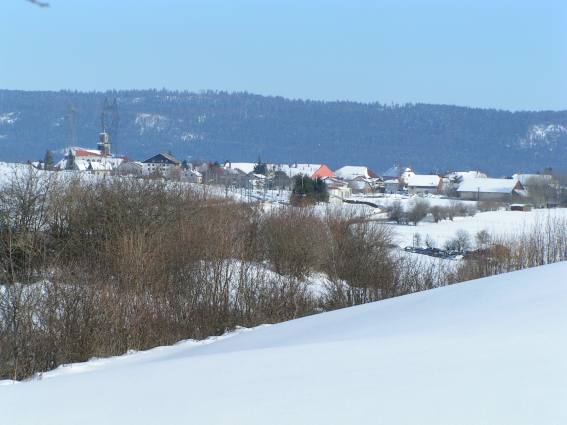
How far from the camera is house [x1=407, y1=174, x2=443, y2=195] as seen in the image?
4321 inches

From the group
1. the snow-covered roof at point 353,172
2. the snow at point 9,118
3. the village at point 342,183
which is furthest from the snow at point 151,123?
the snow at point 9,118

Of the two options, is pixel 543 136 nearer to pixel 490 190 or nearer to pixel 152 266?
pixel 490 190

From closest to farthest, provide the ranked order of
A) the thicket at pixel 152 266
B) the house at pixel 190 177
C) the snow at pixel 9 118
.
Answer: the thicket at pixel 152 266 → the house at pixel 190 177 → the snow at pixel 9 118

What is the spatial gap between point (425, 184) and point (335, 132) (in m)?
65.6

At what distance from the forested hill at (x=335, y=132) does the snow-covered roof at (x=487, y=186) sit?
47454 millimetres

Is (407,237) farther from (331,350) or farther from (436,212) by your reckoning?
(331,350)

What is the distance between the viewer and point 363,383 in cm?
639

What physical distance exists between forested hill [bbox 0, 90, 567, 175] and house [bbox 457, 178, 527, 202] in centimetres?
4819

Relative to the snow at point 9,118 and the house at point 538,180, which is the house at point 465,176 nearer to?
the house at point 538,180

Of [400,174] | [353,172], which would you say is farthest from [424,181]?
[353,172]

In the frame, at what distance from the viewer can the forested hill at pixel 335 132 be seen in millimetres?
153000

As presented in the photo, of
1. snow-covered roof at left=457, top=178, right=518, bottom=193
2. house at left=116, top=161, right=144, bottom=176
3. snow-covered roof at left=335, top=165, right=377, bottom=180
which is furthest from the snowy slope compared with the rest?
snow-covered roof at left=335, top=165, right=377, bottom=180

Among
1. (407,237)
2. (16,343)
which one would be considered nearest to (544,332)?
(16,343)

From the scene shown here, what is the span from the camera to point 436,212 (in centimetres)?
5747
